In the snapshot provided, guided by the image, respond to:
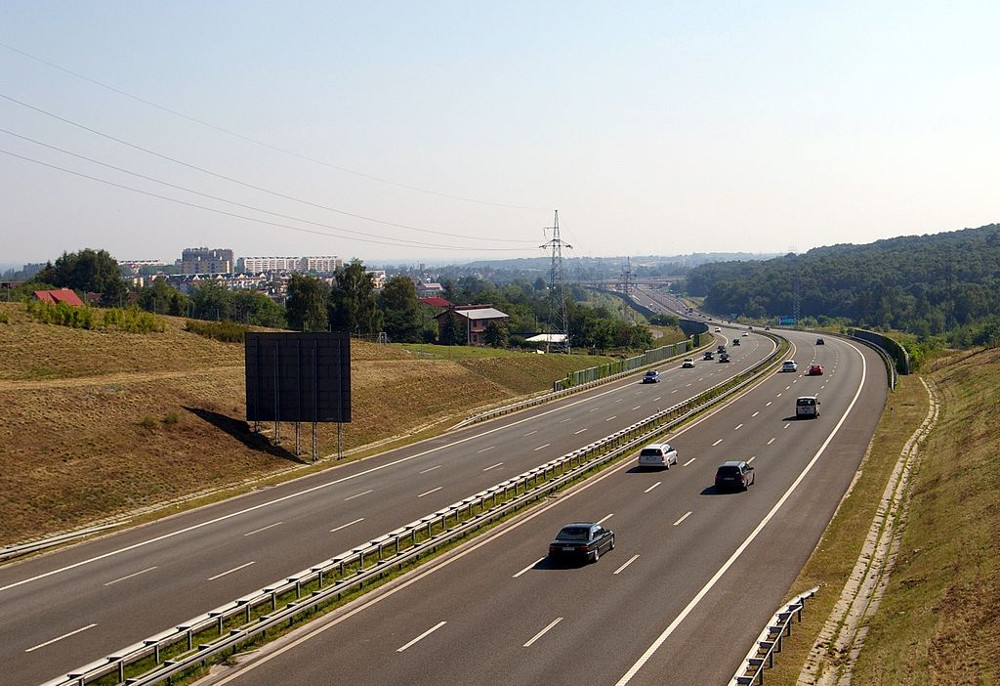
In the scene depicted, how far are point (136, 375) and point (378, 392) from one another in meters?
19.6

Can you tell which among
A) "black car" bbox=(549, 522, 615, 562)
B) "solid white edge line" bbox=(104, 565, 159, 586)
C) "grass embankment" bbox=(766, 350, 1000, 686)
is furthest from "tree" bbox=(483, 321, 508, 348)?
"solid white edge line" bbox=(104, 565, 159, 586)

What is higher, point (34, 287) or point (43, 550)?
point (34, 287)

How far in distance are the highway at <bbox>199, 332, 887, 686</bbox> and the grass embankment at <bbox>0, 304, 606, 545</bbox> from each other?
17.9 meters

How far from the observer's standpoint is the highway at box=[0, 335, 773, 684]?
86.6ft

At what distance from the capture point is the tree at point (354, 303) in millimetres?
129125

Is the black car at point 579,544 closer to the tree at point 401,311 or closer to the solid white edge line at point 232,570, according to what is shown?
the solid white edge line at point 232,570

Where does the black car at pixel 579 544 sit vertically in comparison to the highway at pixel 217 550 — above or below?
above

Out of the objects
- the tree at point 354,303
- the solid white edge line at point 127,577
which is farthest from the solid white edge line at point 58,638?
the tree at point 354,303

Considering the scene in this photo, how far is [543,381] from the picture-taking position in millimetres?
104875

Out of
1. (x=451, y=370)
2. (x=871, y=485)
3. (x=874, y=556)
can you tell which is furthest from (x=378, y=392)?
(x=874, y=556)

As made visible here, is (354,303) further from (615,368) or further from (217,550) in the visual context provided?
(217,550)

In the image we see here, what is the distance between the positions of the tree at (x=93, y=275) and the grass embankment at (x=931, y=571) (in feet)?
370

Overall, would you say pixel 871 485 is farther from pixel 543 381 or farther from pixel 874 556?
pixel 543 381

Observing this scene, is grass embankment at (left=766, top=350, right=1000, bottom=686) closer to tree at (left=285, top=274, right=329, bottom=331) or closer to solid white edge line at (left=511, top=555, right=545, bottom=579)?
solid white edge line at (left=511, top=555, right=545, bottom=579)
